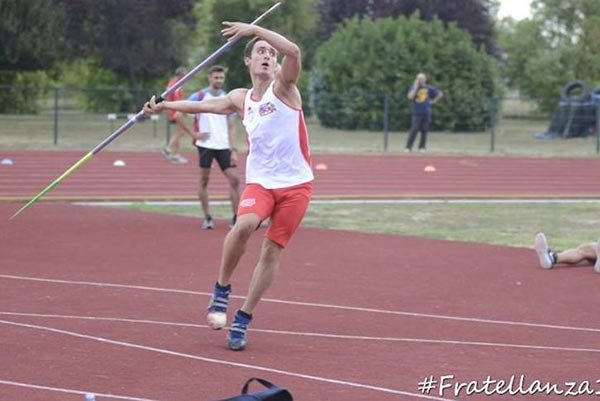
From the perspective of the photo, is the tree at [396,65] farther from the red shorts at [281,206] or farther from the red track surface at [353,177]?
the red shorts at [281,206]

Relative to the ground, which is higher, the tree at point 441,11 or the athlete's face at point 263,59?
the athlete's face at point 263,59

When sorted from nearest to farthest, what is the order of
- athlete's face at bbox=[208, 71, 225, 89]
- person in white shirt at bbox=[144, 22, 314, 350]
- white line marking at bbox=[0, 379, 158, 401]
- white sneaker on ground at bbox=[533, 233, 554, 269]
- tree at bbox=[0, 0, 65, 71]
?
white line marking at bbox=[0, 379, 158, 401]
person in white shirt at bbox=[144, 22, 314, 350]
white sneaker on ground at bbox=[533, 233, 554, 269]
athlete's face at bbox=[208, 71, 225, 89]
tree at bbox=[0, 0, 65, 71]

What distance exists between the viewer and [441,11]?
173ft

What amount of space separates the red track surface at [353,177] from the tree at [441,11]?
24.5m

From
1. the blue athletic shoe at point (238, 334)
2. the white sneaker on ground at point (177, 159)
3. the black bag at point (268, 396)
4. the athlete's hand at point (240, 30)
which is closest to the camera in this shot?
the black bag at point (268, 396)

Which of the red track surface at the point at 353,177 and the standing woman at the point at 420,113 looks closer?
the red track surface at the point at 353,177

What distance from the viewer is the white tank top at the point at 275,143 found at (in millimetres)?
7930

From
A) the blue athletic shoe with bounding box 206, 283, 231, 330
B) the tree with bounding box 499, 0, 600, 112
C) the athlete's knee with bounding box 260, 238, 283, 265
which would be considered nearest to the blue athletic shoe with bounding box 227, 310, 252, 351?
the blue athletic shoe with bounding box 206, 283, 231, 330

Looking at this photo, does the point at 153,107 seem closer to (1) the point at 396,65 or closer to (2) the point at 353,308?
(2) the point at 353,308

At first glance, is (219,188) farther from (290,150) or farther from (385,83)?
(385,83)

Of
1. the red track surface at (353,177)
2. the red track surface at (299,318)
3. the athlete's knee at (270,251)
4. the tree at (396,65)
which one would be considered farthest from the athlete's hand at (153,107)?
the tree at (396,65)

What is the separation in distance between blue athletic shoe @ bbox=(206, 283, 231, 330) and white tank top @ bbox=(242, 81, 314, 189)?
725 millimetres

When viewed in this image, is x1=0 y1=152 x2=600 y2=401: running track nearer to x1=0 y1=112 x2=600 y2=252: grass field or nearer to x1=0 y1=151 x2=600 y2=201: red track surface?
x1=0 y1=112 x2=600 y2=252: grass field

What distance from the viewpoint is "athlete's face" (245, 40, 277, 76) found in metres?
7.98
